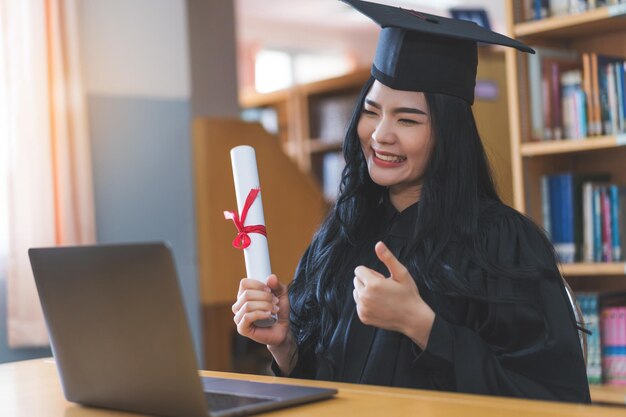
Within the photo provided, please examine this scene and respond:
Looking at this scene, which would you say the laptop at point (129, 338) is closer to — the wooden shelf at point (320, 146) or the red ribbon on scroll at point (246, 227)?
the red ribbon on scroll at point (246, 227)

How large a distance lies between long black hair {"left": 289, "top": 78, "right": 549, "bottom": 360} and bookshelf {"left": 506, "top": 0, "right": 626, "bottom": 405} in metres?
1.30

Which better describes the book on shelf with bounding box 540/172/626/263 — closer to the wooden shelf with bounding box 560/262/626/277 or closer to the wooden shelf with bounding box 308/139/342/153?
the wooden shelf with bounding box 560/262/626/277

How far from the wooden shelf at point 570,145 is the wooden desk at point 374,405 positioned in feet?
5.72

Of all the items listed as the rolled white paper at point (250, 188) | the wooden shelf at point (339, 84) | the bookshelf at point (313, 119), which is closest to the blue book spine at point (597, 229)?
the rolled white paper at point (250, 188)

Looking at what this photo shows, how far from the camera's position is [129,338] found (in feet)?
3.68

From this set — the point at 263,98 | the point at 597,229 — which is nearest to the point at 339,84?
the point at 263,98

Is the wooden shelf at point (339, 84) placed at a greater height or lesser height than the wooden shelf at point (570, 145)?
greater

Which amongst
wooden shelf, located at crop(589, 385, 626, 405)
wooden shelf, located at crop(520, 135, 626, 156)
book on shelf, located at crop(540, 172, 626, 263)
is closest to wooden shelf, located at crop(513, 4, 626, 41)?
wooden shelf, located at crop(520, 135, 626, 156)

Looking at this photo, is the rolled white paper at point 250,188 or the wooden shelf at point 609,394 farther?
the wooden shelf at point 609,394

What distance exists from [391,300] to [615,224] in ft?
5.93

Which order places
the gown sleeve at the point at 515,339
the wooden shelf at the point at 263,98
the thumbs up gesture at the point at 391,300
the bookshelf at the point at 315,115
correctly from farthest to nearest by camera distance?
the wooden shelf at the point at 263,98, the bookshelf at the point at 315,115, the gown sleeve at the point at 515,339, the thumbs up gesture at the point at 391,300

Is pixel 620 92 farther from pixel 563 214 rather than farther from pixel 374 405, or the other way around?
pixel 374 405

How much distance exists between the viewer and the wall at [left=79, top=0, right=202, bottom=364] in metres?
3.85

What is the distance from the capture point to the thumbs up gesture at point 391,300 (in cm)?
132
